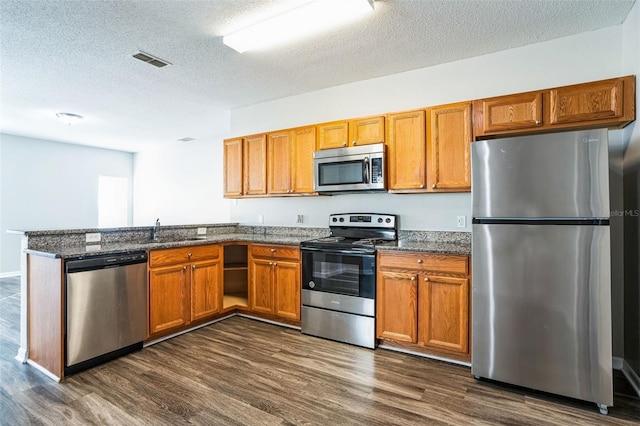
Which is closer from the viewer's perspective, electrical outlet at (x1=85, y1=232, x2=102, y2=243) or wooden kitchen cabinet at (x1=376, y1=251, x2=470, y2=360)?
wooden kitchen cabinet at (x1=376, y1=251, x2=470, y2=360)

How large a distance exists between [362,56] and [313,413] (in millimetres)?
2938

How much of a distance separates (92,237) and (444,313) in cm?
323

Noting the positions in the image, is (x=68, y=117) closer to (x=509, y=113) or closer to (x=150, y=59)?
(x=150, y=59)

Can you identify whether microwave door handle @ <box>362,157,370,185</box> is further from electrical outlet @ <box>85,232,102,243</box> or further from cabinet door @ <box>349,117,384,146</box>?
electrical outlet @ <box>85,232,102,243</box>

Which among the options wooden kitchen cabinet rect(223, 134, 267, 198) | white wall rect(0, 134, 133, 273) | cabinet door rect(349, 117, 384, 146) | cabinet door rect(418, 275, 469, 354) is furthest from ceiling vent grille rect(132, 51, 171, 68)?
white wall rect(0, 134, 133, 273)

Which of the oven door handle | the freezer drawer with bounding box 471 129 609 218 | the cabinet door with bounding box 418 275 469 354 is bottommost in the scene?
the cabinet door with bounding box 418 275 469 354

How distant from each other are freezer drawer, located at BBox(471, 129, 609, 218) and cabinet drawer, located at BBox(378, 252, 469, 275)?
0.44m

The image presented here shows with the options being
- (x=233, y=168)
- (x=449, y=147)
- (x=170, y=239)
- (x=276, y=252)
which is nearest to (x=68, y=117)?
(x=233, y=168)

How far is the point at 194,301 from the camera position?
3447mm

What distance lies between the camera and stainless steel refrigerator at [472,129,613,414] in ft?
6.82

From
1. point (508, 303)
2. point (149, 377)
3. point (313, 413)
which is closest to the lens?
point (313, 413)

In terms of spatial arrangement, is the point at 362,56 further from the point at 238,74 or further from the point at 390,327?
the point at 390,327

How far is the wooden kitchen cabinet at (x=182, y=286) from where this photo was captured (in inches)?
122

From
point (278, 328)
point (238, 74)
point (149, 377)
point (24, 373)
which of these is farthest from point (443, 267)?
point (24, 373)
